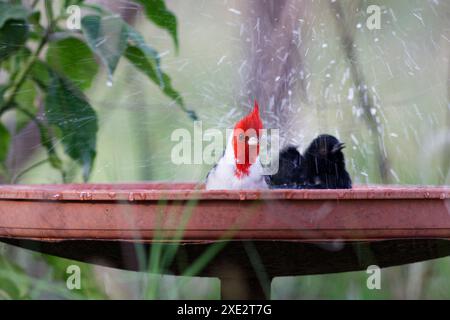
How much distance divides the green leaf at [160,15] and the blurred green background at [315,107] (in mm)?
570

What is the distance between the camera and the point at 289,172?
7.27ft

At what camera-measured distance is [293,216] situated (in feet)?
4.41

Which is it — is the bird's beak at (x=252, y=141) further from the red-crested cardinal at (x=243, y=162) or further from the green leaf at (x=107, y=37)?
the green leaf at (x=107, y=37)

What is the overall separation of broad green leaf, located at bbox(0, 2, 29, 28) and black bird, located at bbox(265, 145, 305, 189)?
2.58 feet

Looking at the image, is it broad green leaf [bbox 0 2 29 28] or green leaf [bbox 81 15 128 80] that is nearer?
green leaf [bbox 81 15 128 80]

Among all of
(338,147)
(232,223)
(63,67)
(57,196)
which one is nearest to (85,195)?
(57,196)

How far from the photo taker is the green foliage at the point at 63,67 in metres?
2.02

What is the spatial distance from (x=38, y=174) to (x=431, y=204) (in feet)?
7.43

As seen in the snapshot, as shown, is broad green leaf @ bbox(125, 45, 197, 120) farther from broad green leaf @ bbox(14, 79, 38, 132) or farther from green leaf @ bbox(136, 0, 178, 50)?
broad green leaf @ bbox(14, 79, 38, 132)

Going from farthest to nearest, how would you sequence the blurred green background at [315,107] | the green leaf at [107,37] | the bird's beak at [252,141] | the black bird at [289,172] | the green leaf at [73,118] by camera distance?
the blurred green background at [315,107]
the black bird at [289,172]
the green leaf at [73,118]
the bird's beak at [252,141]
the green leaf at [107,37]

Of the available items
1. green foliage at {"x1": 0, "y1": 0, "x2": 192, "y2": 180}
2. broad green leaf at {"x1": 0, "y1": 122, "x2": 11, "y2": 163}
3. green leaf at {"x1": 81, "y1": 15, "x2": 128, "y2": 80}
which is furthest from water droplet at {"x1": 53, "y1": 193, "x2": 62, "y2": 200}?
broad green leaf at {"x1": 0, "y1": 122, "x2": 11, "y2": 163}

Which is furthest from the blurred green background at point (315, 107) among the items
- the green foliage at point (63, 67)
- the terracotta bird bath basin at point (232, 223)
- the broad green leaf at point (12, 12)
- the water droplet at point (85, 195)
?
the water droplet at point (85, 195)

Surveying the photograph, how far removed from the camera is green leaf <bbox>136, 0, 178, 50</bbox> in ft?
6.80
